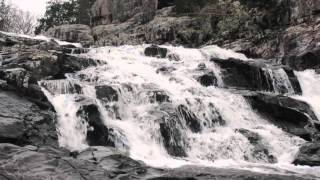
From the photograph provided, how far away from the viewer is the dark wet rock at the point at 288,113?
18875mm

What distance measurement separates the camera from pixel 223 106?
779 inches

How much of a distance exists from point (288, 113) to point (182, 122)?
484 centimetres

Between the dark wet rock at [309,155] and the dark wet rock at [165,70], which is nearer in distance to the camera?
the dark wet rock at [309,155]

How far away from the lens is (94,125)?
16.5m

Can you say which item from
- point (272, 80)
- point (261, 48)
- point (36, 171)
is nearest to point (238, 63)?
point (272, 80)

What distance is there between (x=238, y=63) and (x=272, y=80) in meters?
1.93

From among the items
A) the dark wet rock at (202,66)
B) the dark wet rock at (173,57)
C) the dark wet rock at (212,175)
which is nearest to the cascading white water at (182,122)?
the dark wet rock at (202,66)

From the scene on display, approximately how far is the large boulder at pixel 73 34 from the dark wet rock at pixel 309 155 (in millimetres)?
30575

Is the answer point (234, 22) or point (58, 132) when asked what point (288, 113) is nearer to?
point (58, 132)

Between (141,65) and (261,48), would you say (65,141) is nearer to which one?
(141,65)

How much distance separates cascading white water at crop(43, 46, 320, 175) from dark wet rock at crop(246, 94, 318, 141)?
0.40m

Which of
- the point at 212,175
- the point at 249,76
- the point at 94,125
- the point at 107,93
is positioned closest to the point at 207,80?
the point at 249,76

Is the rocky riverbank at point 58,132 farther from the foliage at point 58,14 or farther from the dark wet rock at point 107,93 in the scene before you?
the foliage at point 58,14

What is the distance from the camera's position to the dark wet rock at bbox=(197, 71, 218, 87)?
23.2 m
